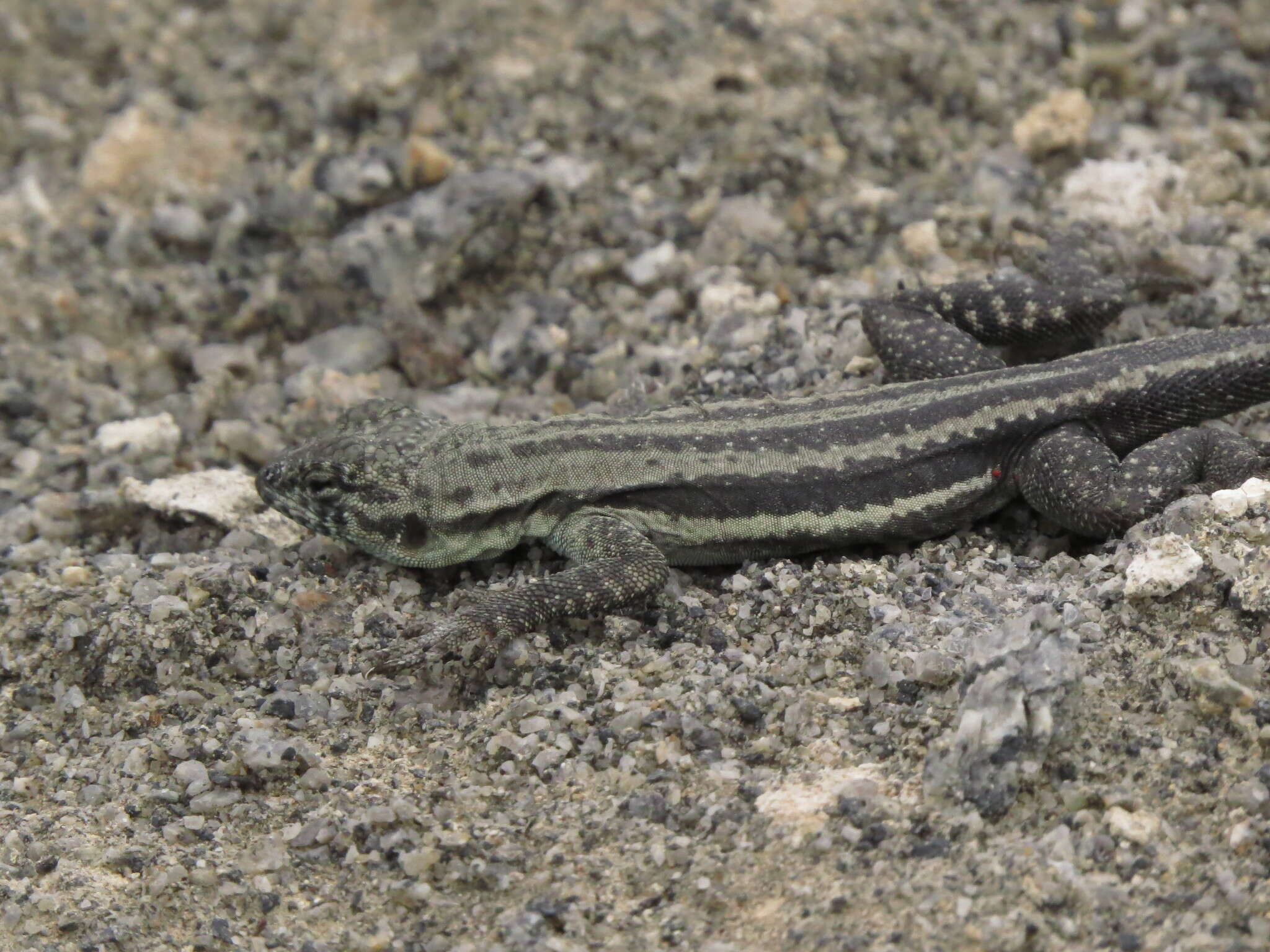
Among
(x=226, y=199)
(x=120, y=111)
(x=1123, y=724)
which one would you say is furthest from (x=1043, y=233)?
(x=120, y=111)

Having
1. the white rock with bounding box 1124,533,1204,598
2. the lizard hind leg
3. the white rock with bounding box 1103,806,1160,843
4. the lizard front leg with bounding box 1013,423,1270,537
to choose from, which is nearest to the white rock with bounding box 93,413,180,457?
the lizard hind leg

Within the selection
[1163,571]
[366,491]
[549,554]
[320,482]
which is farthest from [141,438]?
[1163,571]

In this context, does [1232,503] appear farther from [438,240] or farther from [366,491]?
[438,240]

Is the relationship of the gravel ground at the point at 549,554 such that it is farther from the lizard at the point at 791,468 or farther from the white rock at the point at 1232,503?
the lizard at the point at 791,468

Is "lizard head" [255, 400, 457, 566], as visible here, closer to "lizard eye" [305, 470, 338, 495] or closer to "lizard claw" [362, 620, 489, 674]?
"lizard eye" [305, 470, 338, 495]

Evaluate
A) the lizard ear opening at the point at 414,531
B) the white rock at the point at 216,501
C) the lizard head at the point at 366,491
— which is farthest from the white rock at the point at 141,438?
the lizard ear opening at the point at 414,531

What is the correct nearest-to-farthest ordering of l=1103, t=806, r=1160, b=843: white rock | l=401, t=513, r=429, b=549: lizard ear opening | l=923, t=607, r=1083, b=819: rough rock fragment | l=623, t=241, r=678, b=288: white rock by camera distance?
l=1103, t=806, r=1160, b=843: white rock → l=923, t=607, r=1083, b=819: rough rock fragment → l=401, t=513, r=429, b=549: lizard ear opening → l=623, t=241, r=678, b=288: white rock

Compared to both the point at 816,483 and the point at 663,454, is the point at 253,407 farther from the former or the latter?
the point at 816,483
